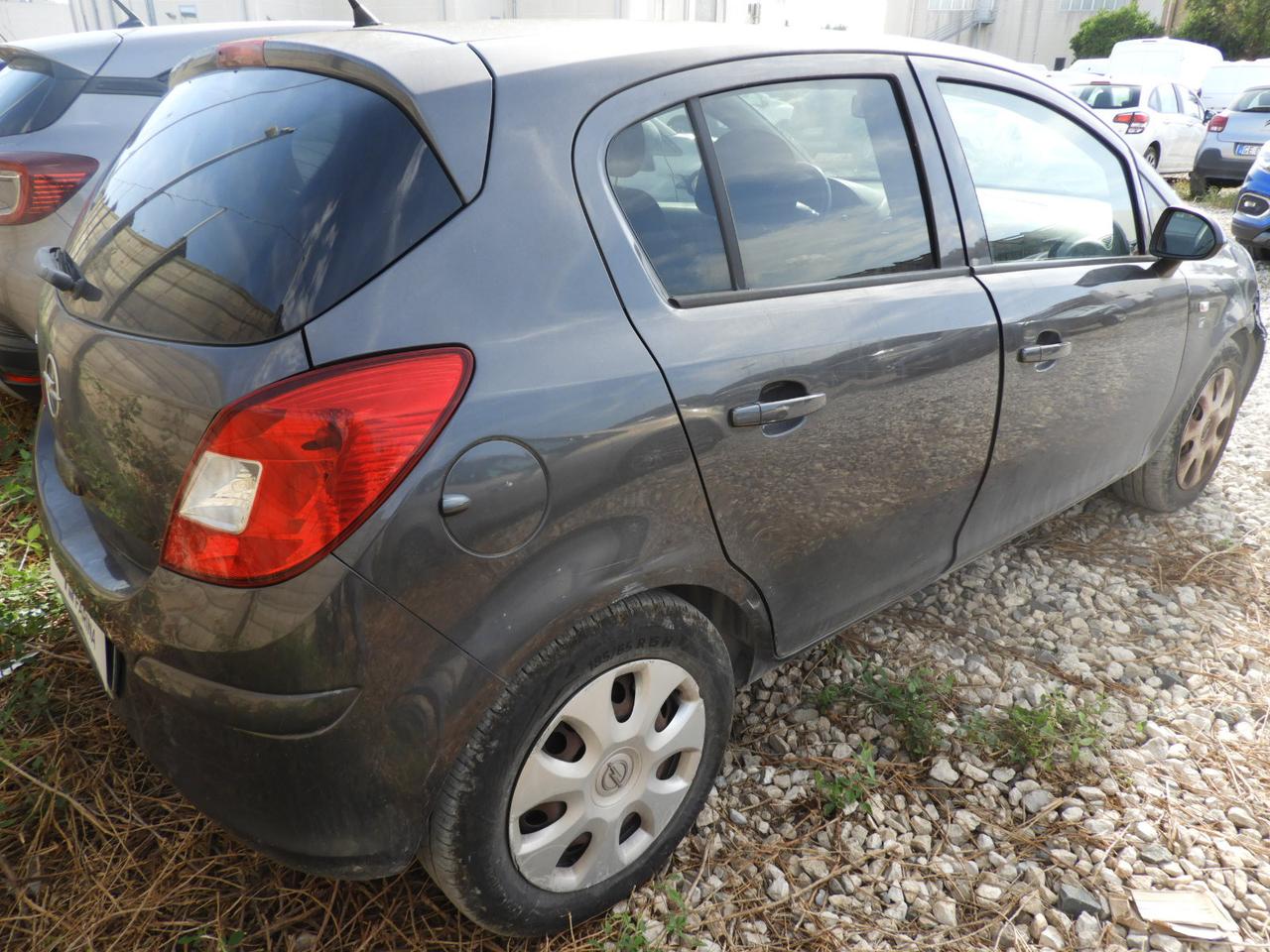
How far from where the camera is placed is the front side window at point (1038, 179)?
2.40 metres

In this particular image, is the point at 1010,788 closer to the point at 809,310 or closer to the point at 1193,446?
the point at 809,310

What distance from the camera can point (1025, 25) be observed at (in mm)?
48094

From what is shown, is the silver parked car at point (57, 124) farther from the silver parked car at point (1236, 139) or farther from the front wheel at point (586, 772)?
the silver parked car at point (1236, 139)

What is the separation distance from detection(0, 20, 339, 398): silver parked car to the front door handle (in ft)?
7.63

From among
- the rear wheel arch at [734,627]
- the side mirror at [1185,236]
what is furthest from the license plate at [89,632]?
the side mirror at [1185,236]

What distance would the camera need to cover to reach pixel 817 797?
2.28 metres

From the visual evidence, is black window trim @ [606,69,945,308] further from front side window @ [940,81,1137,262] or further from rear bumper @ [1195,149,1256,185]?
rear bumper @ [1195,149,1256,185]

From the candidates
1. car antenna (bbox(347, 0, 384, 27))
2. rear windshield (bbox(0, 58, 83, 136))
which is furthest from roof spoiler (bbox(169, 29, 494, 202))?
rear windshield (bbox(0, 58, 83, 136))

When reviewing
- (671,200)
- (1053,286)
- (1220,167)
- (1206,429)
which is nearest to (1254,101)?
(1220,167)

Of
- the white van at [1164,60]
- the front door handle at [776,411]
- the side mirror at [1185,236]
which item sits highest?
the side mirror at [1185,236]

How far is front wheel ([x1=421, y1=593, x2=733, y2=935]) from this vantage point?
1579mm

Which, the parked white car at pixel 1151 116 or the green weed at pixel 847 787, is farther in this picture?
the parked white car at pixel 1151 116

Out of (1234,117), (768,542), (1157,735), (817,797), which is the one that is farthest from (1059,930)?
(1234,117)

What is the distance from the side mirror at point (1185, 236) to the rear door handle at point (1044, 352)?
634 mm
